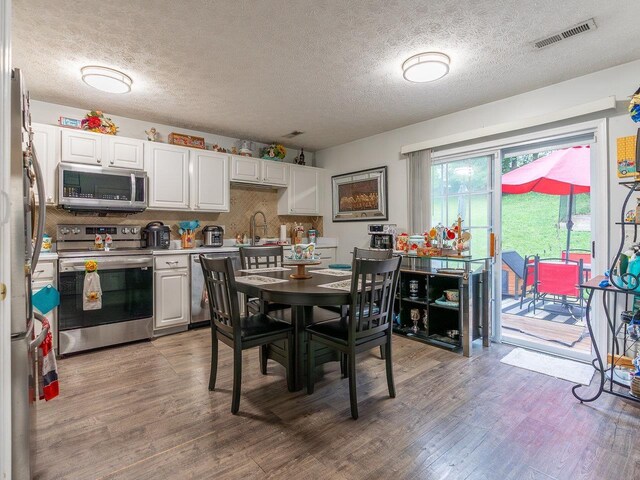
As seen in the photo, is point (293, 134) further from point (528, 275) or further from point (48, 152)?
point (528, 275)

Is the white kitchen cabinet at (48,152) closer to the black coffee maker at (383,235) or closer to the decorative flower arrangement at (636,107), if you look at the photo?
the black coffee maker at (383,235)

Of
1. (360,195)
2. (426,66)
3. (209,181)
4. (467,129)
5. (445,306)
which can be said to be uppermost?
(426,66)

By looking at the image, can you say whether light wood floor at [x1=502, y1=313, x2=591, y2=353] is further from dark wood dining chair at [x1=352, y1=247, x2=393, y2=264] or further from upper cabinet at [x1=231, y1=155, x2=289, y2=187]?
upper cabinet at [x1=231, y1=155, x2=289, y2=187]

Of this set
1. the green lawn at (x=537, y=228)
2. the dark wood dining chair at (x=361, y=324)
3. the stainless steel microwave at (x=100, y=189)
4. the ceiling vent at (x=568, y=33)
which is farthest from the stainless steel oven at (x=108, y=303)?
the green lawn at (x=537, y=228)

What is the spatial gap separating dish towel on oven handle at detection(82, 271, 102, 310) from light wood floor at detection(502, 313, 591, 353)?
4.10 meters

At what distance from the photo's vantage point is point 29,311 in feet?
4.62

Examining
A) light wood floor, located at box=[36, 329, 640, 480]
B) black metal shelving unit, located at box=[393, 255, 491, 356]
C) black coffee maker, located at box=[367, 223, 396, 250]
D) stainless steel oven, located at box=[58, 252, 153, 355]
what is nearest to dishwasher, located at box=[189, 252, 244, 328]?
stainless steel oven, located at box=[58, 252, 153, 355]

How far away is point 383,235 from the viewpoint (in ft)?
13.9

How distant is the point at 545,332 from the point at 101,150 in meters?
5.26

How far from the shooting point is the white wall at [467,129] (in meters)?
2.71

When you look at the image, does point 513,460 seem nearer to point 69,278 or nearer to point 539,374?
point 539,374

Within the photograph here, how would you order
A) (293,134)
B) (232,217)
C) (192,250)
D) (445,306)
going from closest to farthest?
(445,306) → (192,250) → (293,134) → (232,217)

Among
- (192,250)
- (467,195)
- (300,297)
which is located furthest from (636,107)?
(192,250)

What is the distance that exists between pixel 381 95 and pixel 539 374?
285cm
